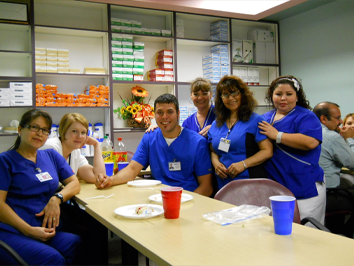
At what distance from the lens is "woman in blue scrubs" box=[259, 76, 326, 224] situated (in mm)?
2260

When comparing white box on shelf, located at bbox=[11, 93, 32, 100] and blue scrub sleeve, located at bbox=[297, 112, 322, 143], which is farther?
white box on shelf, located at bbox=[11, 93, 32, 100]

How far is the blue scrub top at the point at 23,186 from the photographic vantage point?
1.72 m

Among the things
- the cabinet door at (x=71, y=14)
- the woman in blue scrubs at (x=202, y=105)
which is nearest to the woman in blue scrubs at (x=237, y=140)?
the woman in blue scrubs at (x=202, y=105)

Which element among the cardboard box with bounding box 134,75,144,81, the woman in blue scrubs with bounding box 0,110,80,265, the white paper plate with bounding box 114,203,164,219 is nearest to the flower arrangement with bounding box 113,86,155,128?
the cardboard box with bounding box 134,75,144,81

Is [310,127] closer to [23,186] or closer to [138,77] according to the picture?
[23,186]

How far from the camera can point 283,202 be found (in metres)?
1.12

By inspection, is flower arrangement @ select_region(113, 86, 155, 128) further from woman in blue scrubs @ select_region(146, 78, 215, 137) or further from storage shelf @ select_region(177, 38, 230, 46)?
woman in blue scrubs @ select_region(146, 78, 215, 137)

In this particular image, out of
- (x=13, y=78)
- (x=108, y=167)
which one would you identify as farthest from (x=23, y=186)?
(x=13, y=78)

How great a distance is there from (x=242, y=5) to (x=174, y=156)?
3.49 m

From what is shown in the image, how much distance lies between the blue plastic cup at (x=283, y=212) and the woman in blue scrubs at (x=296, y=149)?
1.15 metres

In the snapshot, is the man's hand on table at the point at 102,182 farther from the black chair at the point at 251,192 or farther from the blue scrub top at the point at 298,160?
the blue scrub top at the point at 298,160

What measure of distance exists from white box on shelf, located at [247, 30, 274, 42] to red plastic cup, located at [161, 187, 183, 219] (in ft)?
15.5

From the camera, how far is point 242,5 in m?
5.04

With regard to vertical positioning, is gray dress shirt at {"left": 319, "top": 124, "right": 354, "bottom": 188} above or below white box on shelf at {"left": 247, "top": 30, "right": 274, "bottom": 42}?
below
